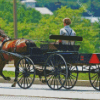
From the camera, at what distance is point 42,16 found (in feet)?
184

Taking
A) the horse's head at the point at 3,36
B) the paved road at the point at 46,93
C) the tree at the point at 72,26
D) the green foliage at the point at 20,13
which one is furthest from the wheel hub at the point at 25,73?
the tree at the point at 72,26

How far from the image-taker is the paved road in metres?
10.2

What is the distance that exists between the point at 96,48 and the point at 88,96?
146ft

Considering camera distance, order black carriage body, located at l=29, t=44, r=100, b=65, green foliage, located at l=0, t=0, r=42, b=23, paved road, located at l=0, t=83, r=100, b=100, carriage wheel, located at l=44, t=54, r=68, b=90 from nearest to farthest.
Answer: paved road, located at l=0, t=83, r=100, b=100 → carriage wheel, located at l=44, t=54, r=68, b=90 → black carriage body, located at l=29, t=44, r=100, b=65 → green foliage, located at l=0, t=0, r=42, b=23

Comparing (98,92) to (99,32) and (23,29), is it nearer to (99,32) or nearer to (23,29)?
(23,29)

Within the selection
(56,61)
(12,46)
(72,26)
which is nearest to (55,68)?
(56,61)

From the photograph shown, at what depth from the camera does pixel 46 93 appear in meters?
11.0

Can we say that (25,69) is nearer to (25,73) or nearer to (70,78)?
(25,73)

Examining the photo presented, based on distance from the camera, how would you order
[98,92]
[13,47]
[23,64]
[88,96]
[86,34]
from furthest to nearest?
1. [86,34]
2. [13,47]
3. [23,64]
4. [98,92]
5. [88,96]

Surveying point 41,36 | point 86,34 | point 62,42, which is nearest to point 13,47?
point 62,42

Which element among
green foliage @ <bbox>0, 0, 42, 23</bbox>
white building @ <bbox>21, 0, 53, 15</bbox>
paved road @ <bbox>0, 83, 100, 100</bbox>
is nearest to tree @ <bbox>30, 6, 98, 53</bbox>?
white building @ <bbox>21, 0, 53, 15</bbox>

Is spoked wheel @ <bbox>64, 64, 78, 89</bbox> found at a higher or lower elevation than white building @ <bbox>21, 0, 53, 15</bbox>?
lower

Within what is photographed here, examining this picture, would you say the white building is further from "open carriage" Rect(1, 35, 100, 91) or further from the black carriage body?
the black carriage body

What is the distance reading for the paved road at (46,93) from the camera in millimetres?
10164
